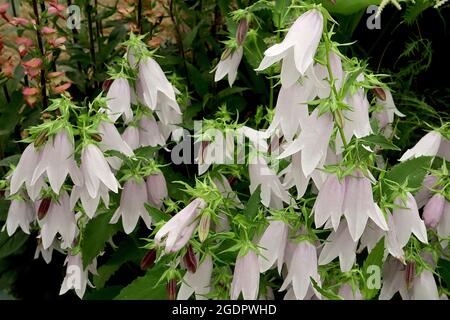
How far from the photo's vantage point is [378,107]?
4.93ft

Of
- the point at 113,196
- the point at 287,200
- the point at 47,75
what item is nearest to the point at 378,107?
the point at 287,200

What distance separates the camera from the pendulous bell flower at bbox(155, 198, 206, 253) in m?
1.03

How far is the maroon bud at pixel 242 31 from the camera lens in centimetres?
142

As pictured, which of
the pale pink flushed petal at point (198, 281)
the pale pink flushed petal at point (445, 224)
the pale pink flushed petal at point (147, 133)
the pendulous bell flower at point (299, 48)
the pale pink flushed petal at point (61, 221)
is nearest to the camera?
the pendulous bell flower at point (299, 48)

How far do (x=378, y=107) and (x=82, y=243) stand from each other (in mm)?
650

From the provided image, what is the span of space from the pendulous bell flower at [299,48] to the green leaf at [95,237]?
512mm

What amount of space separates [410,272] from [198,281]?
34 centimetres

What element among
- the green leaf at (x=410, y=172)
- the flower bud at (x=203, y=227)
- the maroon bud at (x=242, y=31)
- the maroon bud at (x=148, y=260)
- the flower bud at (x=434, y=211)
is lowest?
the maroon bud at (x=148, y=260)

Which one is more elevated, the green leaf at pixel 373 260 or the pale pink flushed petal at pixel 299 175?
the pale pink flushed petal at pixel 299 175

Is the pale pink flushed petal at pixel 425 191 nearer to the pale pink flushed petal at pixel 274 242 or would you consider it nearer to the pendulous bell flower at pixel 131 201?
the pale pink flushed petal at pixel 274 242

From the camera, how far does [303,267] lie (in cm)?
112

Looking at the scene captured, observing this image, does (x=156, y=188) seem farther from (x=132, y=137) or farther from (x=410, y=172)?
(x=410, y=172)

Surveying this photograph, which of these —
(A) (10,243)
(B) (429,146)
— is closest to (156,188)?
(B) (429,146)

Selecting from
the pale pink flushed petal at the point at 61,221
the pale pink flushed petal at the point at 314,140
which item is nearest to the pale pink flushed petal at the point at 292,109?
the pale pink flushed petal at the point at 314,140
